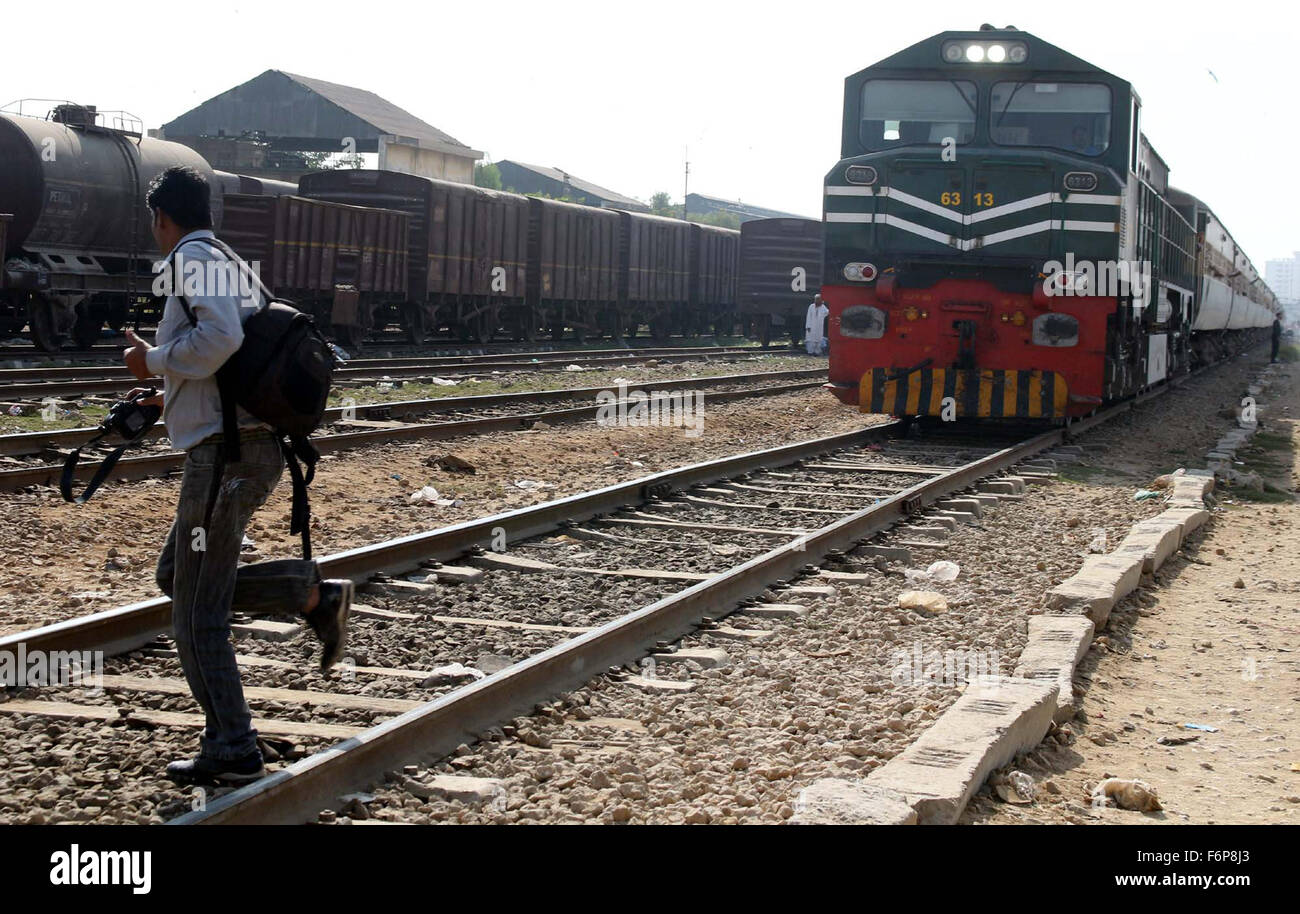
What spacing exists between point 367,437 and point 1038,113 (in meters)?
7.20

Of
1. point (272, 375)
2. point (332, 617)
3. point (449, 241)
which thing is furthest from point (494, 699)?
point (449, 241)

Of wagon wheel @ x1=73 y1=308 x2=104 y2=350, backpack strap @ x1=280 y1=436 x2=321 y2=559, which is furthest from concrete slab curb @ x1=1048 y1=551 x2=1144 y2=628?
wagon wheel @ x1=73 y1=308 x2=104 y2=350

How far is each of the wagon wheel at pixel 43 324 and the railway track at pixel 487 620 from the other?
12.0m

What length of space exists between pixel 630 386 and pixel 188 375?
15147 mm

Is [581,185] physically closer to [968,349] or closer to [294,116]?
[294,116]

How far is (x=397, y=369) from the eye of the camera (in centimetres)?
1920

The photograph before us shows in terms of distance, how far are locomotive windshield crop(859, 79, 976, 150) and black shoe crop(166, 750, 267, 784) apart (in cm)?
1136
